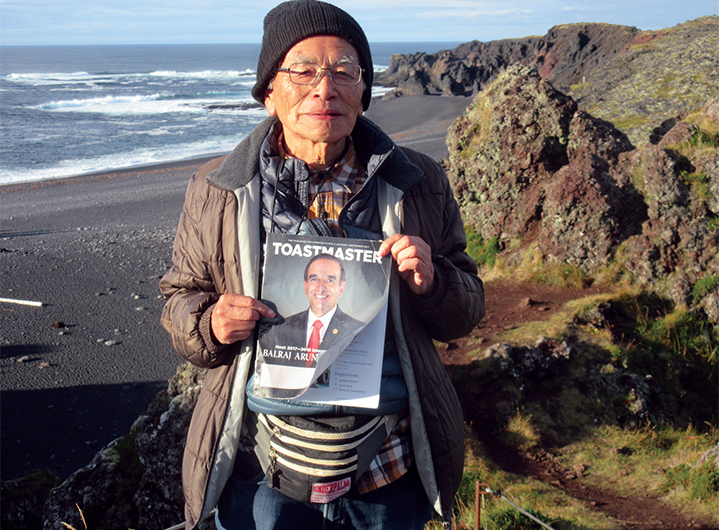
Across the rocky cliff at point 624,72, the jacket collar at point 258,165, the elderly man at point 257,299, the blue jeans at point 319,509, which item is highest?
the rocky cliff at point 624,72

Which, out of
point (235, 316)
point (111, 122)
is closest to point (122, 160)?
point (111, 122)

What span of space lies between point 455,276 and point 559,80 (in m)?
48.3

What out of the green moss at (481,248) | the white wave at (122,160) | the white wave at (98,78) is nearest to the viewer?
the green moss at (481,248)

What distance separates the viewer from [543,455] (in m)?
4.27

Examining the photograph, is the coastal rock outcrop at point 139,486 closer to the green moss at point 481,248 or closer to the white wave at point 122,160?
the green moss at point 481,248

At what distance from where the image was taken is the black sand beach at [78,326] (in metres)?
5.74

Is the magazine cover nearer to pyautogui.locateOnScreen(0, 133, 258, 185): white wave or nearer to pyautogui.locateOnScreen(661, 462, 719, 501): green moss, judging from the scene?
pyautogui.locateOnScreen(661, 462, 719, 501): green moss

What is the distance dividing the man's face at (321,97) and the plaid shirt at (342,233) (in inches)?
4.9

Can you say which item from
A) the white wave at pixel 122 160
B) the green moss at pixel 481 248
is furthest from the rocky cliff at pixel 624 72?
the white wave at pixel 122 160

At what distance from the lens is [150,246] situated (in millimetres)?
11492

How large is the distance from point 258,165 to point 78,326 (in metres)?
7.12

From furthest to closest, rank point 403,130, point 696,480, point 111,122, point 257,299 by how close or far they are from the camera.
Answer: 1. point 111,122
2. point 403,130
3. point 696,480
4. point 257,299

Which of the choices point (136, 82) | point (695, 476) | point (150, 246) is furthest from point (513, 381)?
point (136, 82)

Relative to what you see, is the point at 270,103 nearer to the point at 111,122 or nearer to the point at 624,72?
the point at 624,72
